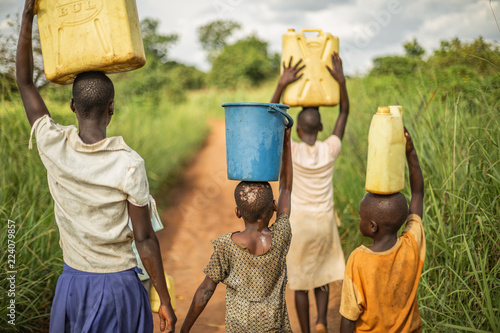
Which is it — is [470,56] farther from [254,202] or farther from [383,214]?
[254,202]

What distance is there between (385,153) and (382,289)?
585mm

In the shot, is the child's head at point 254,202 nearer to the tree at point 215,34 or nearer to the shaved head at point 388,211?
the shaved head at point 388,211

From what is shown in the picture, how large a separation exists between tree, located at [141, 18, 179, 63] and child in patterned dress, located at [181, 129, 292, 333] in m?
15.3

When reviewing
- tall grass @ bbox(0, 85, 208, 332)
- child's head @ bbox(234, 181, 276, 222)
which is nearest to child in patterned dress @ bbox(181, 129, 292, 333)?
child's head @ bbox(234, 181, 276, 222)

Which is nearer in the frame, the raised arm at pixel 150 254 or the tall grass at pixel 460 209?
the raised arm at pixel 150 254

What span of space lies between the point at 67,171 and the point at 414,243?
4.96ft

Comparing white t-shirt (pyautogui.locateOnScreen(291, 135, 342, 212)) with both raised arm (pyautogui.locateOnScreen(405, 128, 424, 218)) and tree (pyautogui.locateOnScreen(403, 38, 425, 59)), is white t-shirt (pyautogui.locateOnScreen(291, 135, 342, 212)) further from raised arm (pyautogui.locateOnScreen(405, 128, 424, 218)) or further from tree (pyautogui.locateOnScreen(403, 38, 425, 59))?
tree (pyautogui.locateOnScreen(403, 38, 425, 59))

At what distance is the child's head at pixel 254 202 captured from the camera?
2.00 m

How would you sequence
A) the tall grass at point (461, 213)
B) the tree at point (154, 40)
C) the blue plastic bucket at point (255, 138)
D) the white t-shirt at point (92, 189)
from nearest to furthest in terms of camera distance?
the white t-shirt at point (92, 189)
the blue plastic bucket at point (255, 138)
the tall grass at point (461, 213)
the tree at point (154, 40)

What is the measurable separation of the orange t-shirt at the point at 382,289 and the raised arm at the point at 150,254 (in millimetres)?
755

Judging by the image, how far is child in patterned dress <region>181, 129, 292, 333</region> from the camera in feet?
6.51

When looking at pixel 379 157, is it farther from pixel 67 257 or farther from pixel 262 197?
pixel 67 257

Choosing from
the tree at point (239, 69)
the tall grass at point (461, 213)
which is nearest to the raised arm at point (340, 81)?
the tall grass at point (461, 213)

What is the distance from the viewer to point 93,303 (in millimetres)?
1929
